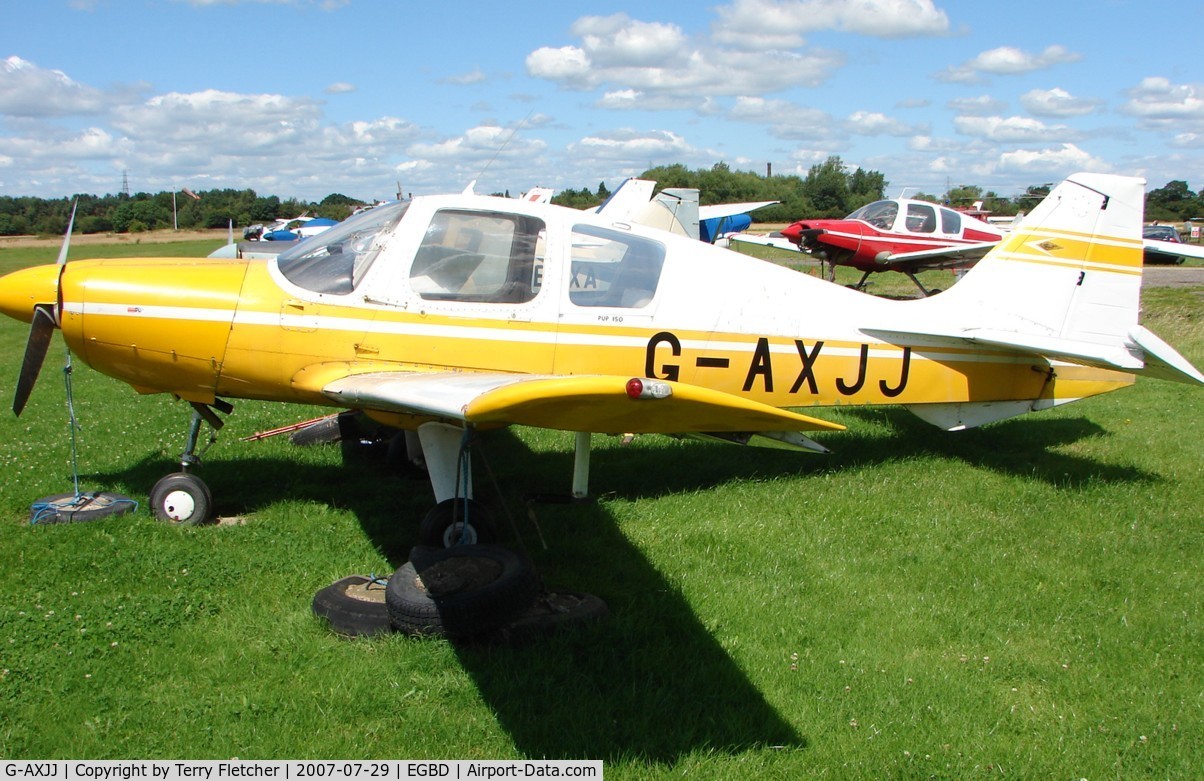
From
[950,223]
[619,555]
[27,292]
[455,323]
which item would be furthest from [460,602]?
[950,223]

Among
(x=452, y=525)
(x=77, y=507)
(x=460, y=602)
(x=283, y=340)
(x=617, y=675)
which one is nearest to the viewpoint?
(x=617, y=675)

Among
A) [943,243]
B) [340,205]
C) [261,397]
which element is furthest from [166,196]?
[261,397]

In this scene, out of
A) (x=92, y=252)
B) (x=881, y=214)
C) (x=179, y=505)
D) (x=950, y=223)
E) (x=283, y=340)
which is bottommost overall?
(x=179, y=505)

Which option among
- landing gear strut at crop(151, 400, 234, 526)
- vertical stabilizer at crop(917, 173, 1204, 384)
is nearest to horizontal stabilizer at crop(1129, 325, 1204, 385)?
vertical stabilizer at crop(917, 173, 1204, 384)

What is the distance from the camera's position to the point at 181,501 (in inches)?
228

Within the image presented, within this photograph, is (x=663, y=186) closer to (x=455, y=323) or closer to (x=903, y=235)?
(x=903, y=235)

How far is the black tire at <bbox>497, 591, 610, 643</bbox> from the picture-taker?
432 cm

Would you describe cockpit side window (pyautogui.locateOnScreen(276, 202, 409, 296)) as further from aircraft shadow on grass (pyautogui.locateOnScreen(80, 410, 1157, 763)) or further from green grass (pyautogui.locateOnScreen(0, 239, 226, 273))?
green grass (pyautogui.locateOnScreen(0, 239, 226, 273))

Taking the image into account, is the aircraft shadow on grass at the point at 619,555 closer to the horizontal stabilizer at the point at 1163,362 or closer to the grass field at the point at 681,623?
the grass field at the point at 681,623

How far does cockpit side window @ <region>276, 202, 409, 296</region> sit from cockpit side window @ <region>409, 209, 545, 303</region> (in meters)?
0.34

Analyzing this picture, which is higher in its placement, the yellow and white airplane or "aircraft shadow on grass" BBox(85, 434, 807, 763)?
the yellow and white airplane

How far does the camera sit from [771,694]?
3.93 meters

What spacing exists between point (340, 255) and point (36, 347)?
7.18 ft

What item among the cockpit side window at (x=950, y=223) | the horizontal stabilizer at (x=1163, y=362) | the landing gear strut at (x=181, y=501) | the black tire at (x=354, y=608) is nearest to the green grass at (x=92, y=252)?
the cockpit side window at (x=950, y=223)
